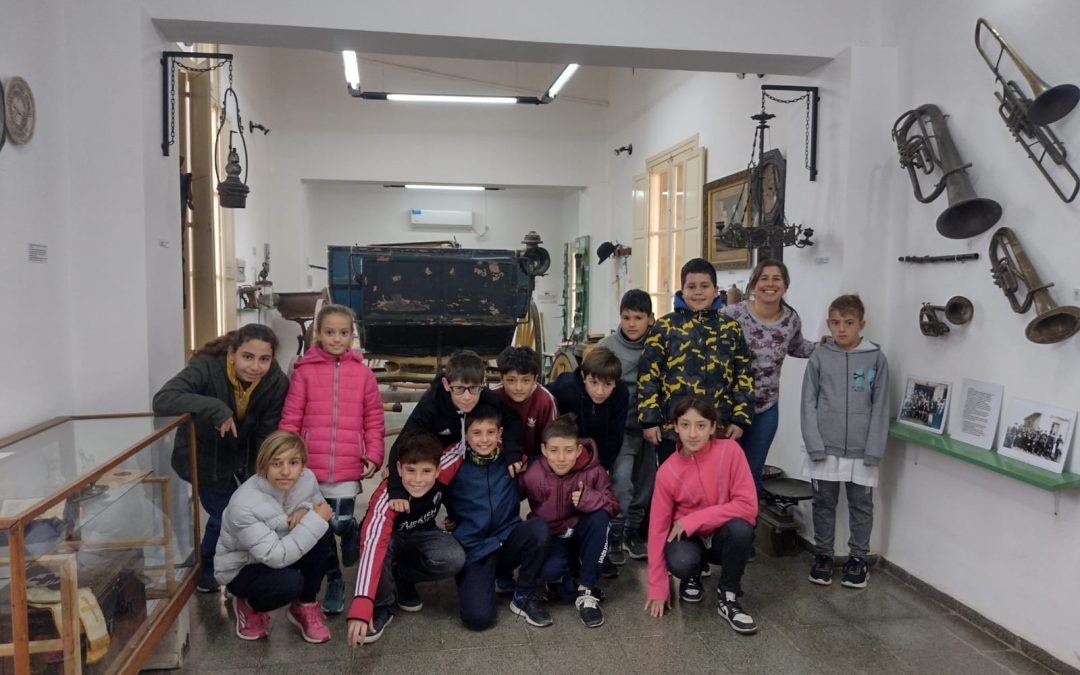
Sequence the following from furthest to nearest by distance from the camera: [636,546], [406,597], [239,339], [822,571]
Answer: [636,546]
[822,571]
[406,597]
[239,339]

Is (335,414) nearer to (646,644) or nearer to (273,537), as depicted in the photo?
(273,537)

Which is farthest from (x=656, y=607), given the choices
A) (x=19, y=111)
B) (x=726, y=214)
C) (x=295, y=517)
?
(x=726, y=214)

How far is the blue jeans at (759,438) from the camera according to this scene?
3625 mm

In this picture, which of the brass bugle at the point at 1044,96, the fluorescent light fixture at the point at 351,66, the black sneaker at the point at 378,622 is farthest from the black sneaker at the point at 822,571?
the fluorescent light fixture at the point at 351,66

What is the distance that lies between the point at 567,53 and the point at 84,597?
9.86ft

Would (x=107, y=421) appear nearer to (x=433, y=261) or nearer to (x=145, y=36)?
(x=145, y=36)

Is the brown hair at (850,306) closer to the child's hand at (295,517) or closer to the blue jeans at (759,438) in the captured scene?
the blue jeans at (759,438)

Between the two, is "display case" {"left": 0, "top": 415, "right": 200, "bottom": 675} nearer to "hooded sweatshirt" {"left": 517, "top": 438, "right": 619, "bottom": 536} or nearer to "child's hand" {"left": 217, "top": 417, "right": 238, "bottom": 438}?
"child's hand" {"left": 217, "top": 417, "right": 238, "bottom": 438}

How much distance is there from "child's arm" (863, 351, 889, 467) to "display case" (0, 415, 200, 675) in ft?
9.60

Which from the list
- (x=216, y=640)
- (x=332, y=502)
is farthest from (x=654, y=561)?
(x=216, y=640)

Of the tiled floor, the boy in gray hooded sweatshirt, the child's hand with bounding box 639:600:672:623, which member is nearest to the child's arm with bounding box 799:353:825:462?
the boy in gray hooded sweatshirt

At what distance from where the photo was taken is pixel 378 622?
2.95 meters

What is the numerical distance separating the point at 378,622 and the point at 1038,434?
2636 millimetres

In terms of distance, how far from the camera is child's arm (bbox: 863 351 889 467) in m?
3.40
